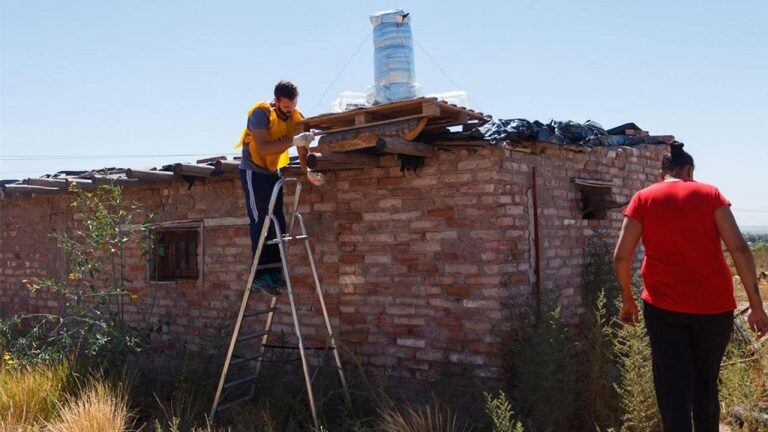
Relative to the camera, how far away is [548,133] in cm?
600

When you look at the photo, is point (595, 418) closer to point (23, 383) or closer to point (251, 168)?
point (251, 168)

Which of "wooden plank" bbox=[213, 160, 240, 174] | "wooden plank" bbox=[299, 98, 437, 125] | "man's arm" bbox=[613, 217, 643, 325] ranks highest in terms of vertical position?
"wooden plank" bbox=[299, 98, 437, 125]

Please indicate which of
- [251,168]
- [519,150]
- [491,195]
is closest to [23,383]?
[251,168]

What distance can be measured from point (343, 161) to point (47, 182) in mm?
4375

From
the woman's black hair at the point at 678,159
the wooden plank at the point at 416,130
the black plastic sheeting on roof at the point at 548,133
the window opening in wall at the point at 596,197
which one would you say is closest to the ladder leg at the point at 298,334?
the wooden plank at the point at 416,130

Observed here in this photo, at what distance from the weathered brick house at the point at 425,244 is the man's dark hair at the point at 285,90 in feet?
3.75

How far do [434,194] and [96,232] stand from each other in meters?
3.32

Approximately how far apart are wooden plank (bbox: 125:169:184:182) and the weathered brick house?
23mm

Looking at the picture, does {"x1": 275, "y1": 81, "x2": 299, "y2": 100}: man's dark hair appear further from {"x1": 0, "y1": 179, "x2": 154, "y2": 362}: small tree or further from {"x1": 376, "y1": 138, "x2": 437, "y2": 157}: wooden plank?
{"x1": 0, "y1": 179, "x2": 154, "y2": 362}: small tree

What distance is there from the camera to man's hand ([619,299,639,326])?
4.09 metres

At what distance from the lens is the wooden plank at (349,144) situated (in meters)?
5.32

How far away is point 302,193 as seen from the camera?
6762mm

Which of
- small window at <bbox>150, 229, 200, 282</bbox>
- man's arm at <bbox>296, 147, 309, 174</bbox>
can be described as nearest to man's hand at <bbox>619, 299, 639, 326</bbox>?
man's arm at <bbox>296, 147, 309, 174</bbox>

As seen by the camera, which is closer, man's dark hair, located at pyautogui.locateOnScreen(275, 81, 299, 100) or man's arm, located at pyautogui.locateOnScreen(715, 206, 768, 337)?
man's arm, located at pyautogui.locateOnScreen(715, 206, 768, 337)
